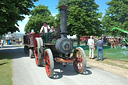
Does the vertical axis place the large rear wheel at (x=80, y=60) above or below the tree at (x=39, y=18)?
below

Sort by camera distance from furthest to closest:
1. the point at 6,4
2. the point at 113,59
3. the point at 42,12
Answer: the point at 42,12 → the point at 6,4 → the point at 113,59

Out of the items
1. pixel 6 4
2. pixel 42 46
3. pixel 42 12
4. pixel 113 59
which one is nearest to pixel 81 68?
pixel 42 46

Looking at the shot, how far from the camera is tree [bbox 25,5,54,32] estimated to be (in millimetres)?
32406

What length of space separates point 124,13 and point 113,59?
17.5 m

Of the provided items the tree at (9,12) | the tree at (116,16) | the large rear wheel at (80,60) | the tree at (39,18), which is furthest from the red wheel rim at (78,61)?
the tree at (39,18)

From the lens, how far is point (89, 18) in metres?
17.1

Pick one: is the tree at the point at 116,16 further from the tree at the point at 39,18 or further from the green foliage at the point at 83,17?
the tree at the point at 39,18

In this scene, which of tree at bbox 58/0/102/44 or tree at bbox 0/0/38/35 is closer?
tree at bbox 0/0/38/35

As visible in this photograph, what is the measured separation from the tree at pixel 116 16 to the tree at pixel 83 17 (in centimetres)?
650

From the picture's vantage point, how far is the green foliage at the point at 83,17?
55.7 feet

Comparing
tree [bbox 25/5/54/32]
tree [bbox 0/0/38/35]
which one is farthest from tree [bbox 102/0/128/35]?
tree [bbox 0/0/38/35]

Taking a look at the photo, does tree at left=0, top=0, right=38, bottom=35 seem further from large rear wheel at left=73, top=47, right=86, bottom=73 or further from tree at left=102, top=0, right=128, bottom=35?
tree at left=102, top=0, right=128, bottom=35

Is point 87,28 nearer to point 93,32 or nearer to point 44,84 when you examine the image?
point 93,32

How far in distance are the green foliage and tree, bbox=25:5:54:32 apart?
13.9 meters
